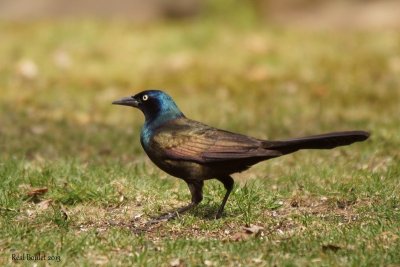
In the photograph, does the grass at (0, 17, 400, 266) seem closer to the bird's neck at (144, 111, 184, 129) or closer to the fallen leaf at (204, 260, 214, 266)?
the fallen leaf at (204, 260, 214, 266)

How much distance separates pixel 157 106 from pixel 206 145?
0.64 metres

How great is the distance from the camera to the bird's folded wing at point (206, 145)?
6.21 meters

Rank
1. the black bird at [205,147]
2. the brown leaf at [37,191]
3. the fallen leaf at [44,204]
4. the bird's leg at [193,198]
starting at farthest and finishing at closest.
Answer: the brown leaf at [37,191]
the fallen leaf at [44,204]
the bird's leg at [193,198]
the black bird at [205,147]

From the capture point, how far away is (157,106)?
6773mm

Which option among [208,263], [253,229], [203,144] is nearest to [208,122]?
[203,144]

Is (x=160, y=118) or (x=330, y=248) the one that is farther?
(x=160, y=118)

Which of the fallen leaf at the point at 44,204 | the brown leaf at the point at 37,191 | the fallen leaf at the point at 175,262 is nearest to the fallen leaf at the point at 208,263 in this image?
the fallen leaf at the point at 175,262

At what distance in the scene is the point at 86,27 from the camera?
16.5 m

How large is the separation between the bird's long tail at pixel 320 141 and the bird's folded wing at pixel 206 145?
2.2 inches

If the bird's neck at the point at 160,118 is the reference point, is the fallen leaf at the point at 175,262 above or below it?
below

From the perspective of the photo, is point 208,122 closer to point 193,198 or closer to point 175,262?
point 193,198

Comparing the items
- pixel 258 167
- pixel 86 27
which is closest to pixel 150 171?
pixel 258 167

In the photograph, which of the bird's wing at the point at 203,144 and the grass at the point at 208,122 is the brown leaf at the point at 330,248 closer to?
the grass at the point at 208,122

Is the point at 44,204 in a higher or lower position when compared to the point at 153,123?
lower
